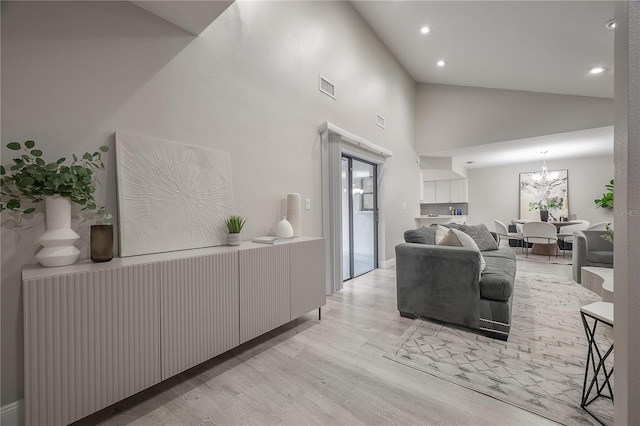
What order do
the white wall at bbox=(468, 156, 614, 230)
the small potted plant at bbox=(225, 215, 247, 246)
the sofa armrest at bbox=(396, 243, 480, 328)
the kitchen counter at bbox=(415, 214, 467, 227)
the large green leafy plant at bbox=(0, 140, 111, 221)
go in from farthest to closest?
the white wall at bbox=(468, 156, 614, 230) → the kitchen counter at bbox=(415, 214, 467, 227) → the sofa armrest at bbox=(396, 243, 480, 328) → the small potted plant at bbox=(225, 215, 247, 246) → the large green leafy plant at bbox=(0, 140, 111, 221)

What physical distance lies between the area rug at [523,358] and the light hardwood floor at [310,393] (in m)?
0.13

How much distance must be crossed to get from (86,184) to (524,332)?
3.59 metres

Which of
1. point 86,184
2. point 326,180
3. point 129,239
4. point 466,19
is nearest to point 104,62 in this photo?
A: point 86,184

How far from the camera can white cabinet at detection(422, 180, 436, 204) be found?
30.8ft

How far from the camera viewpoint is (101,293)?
131 centimetres

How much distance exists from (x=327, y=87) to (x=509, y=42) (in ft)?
9.07

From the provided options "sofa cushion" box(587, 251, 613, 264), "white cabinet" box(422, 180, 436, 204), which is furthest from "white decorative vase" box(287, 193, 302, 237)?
"white cabinet" box(422, 180, 436, 204)

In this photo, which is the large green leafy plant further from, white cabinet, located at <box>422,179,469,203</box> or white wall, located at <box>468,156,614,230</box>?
white wall, located at <box>468,156,614,230</box>

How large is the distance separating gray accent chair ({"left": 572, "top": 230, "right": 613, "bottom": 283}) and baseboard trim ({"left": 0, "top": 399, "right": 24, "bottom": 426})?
612 cm

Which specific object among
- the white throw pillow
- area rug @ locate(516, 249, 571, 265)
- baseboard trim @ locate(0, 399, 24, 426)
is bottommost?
area rug @ locate(516, 249, 571, 265)

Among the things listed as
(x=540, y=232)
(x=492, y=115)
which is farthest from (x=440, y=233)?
(x=540, y=232)

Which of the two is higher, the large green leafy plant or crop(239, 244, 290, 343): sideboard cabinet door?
the large green leafy plant

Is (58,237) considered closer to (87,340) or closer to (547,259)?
(87,340)

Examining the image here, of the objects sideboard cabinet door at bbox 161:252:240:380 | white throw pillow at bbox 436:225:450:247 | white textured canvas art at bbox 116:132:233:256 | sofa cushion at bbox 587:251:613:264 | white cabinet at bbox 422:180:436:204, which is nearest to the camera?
sideboard cabinet door at bbox 161:252:240:380
